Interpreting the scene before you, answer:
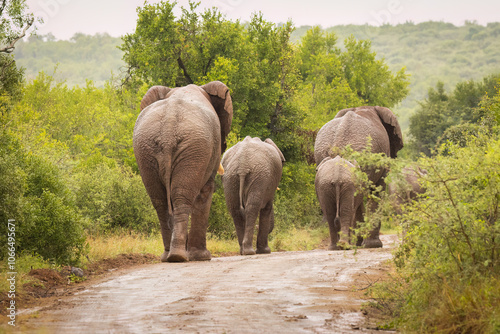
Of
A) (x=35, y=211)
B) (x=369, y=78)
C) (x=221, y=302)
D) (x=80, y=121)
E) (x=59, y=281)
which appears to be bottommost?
(x=59, y=281)

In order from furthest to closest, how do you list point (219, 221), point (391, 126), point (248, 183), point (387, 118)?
point (219, 221) → point (391, 126) → point (387, 118) → point (248, 183)

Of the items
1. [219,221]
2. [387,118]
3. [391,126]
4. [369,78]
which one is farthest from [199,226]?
[369,78]

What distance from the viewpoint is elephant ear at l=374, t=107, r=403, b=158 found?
18.7 metres

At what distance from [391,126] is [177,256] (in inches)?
396

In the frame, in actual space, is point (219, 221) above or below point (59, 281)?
below

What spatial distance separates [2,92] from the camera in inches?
800

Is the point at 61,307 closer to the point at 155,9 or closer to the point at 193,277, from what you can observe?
the point at 193,277

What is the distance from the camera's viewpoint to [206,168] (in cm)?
1147

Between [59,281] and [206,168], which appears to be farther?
[206,168]

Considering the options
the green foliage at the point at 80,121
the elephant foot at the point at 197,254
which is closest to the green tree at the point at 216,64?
the green foliage at the point at 80,121

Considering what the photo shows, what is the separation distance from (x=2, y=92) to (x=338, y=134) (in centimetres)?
1069

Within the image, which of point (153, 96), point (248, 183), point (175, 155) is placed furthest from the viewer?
point (248, 183)

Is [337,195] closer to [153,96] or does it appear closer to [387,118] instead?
[387,118]

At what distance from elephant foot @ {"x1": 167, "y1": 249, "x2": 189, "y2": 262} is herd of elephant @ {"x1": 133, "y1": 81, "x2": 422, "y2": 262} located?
2cm
